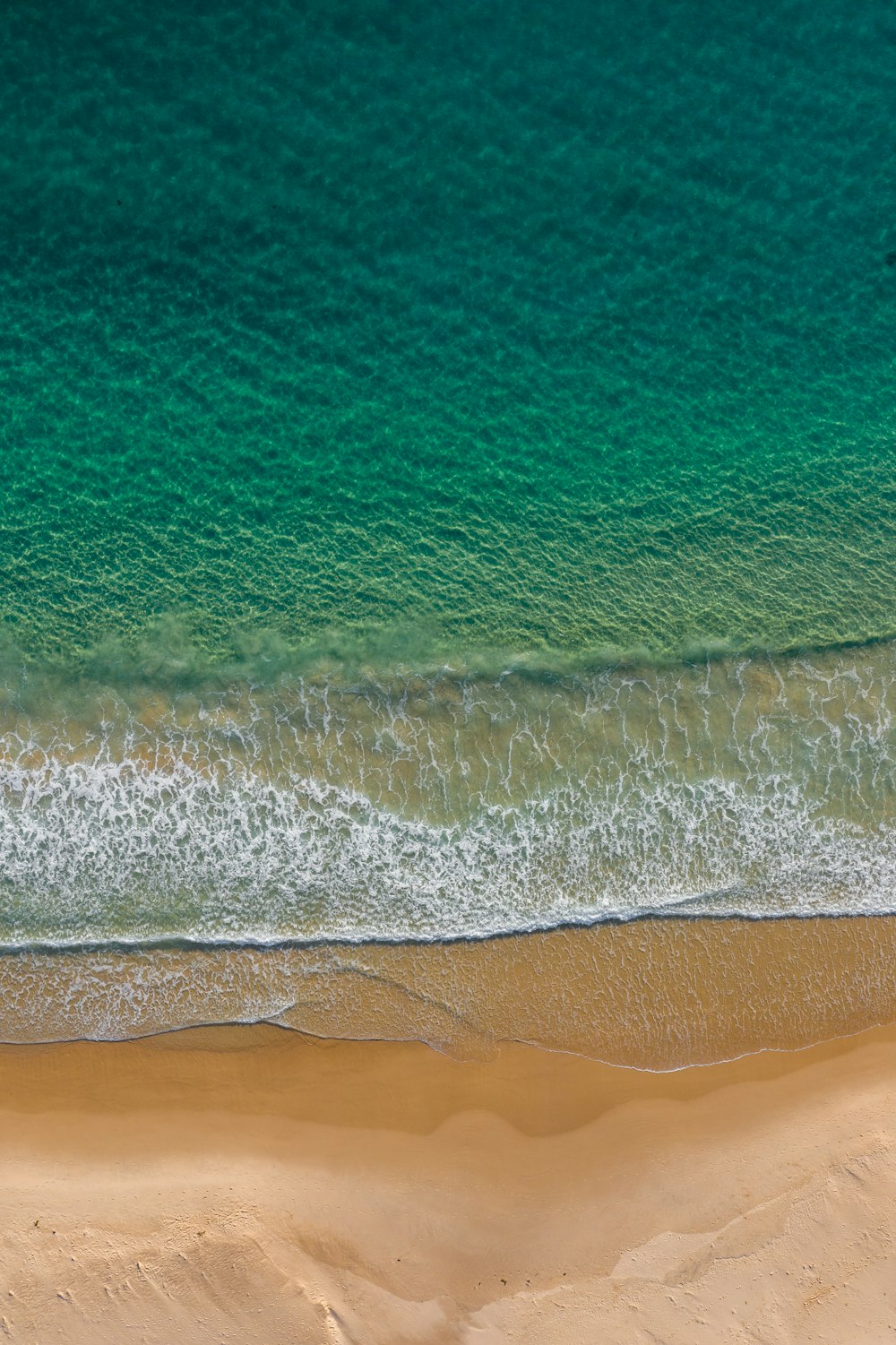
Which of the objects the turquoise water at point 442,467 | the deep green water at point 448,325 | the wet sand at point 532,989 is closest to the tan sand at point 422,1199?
the wet sand at point 532,989

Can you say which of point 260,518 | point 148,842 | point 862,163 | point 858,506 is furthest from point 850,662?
point 148,842

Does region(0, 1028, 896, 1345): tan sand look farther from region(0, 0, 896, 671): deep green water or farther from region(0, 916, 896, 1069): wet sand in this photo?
region(0, 0, 896, 671): deep green water

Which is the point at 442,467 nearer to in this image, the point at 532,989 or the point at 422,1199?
the point at 532,989

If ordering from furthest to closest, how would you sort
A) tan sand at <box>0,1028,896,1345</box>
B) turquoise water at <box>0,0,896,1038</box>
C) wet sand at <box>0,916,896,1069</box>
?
turquoise water at <box>0,0,896,1038</box>, wet sand at <box>0,916,896,1069</box>, tan sand at <box>0,1028,896,1345</box>

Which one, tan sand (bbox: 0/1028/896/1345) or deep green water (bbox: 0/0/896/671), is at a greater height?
deep green water (bbox: 0/0/896/671)

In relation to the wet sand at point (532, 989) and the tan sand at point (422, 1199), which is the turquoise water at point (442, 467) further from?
the tan sand at point (422, 1199)

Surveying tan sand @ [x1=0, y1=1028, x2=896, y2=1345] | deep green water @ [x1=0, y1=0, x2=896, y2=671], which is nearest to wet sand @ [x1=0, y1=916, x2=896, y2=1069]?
tan sand @ [x1=0, y1=1028, x2=896, y2=1345]

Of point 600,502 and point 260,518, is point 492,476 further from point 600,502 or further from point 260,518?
point 260,518

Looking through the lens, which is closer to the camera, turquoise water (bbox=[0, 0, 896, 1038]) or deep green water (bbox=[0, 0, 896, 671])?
A: turquoise water (bbox=[0, 0, 896, 1038])
